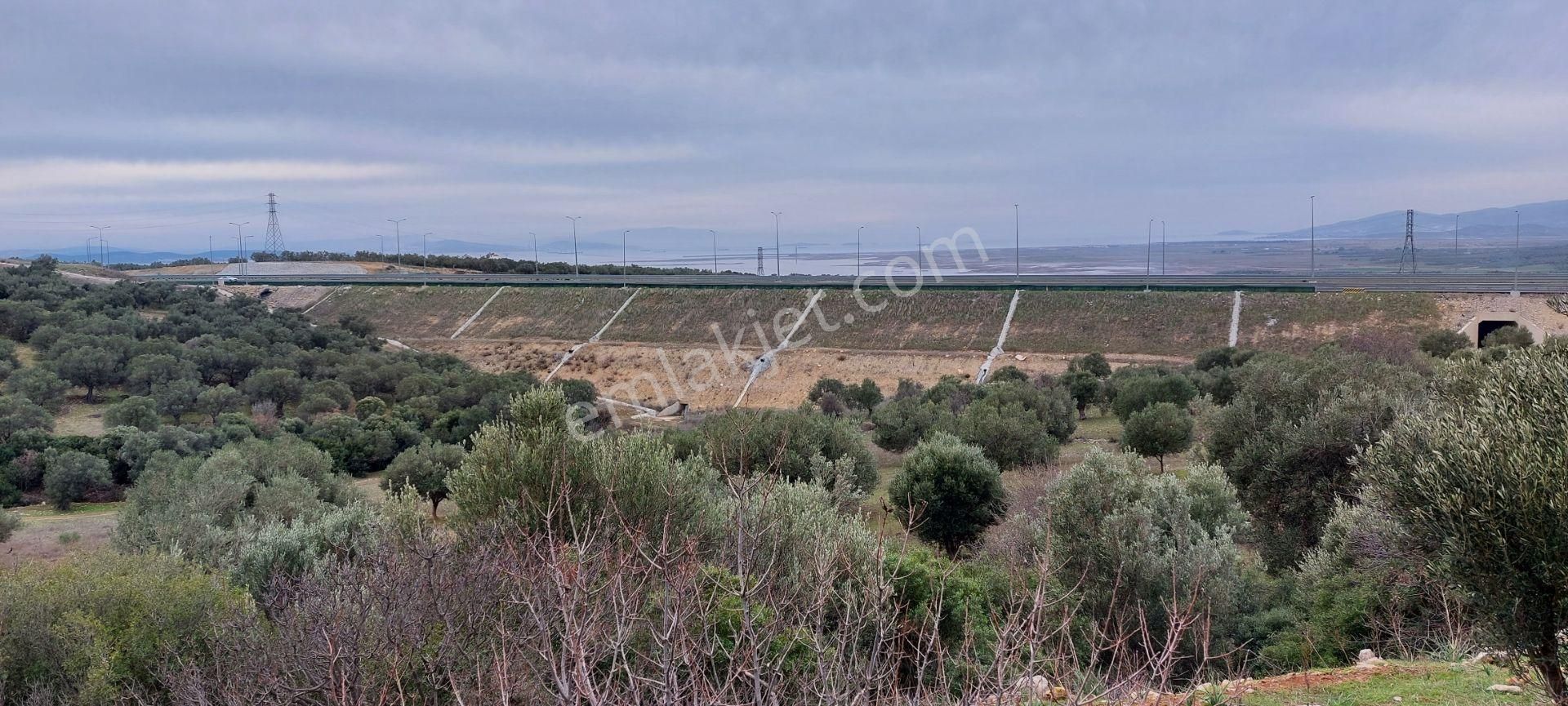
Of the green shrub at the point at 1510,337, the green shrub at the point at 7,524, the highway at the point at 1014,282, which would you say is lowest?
the green shrub at the point at 7,524

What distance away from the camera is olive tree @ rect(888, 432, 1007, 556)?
942 inches

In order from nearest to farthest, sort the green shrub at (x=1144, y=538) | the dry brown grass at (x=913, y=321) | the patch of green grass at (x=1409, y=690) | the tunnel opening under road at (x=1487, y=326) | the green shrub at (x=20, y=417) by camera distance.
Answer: the patch of green grass at (x=1409, y=690) < the green shrub at (x=1144, y=538) < the green shrub at (x=20, y=417) < the tunnel opening under road at (x=1487, y=326) < the dry brown grass at (x=913, y=321)

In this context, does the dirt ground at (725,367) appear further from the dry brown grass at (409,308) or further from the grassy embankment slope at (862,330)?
the dry brown grass at (409,308)

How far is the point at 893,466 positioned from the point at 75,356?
45155mm

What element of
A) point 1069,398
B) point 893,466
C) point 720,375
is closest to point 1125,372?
point 1069,398

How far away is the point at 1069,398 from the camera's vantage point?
3953 cm

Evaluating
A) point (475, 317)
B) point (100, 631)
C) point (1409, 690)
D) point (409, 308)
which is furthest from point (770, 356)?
point (1409, 690)

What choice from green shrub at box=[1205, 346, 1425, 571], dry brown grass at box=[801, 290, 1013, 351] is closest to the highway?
dry brown grass at box=[801, 290, 1013, 351]

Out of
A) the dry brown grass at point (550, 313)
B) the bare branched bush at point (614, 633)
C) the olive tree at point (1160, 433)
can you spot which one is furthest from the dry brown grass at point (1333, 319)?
the bare branched bush at point (614, 633)

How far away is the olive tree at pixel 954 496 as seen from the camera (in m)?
23.9

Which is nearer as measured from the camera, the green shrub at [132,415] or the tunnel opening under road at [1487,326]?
the green shrub at [132,415]

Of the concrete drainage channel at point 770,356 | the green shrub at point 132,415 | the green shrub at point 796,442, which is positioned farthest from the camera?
the concrete drainage channel at point 770,356

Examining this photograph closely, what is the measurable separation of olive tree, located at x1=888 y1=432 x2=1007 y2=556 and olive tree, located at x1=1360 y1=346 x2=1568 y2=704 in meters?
15.0

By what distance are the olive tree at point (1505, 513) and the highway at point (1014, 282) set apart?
55.4 metres
